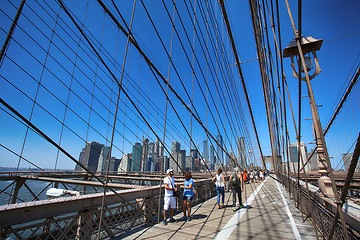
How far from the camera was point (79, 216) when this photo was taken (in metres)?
2.70

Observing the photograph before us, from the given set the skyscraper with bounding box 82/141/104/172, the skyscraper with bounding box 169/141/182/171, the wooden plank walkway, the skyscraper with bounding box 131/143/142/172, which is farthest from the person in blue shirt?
the skyscraper with bounding box 131/143/142/172

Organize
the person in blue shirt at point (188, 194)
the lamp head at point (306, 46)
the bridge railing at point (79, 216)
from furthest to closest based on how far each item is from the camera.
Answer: the lamp head at point (306, 46), the person in blue shirt at point (188, 194), the bridge railing at point (79, 216)

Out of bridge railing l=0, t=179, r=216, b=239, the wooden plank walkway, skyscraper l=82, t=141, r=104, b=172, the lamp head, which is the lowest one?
the wooden plank walkway

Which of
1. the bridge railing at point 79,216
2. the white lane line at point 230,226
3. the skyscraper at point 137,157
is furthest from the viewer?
the skyscraper at point 137,157

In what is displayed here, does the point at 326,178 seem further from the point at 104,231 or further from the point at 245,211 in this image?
the point at 104,231

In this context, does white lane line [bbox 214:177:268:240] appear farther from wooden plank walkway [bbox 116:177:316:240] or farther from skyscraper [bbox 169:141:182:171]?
skyscraper [bbox 169:141:182:171]

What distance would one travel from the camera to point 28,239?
2170mm

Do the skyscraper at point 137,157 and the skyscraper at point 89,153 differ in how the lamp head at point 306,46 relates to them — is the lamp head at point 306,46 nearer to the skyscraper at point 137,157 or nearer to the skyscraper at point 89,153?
the skyscraper at point 89,153

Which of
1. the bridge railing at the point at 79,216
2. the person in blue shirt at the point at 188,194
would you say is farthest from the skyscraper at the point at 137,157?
the bridge railing at the point at 79,216

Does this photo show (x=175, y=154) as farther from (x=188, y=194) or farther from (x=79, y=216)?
(x=79, y=216)

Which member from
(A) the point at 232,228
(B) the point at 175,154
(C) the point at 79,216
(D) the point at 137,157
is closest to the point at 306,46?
(A) the point at 232,228

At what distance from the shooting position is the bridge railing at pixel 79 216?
2107mm

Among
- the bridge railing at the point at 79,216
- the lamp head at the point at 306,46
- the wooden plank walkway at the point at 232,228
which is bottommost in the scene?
the wooden plank walkway at the point at 232,228

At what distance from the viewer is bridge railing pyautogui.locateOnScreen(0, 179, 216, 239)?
211 centimetres
